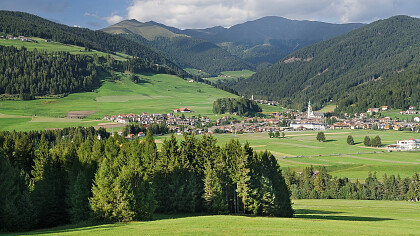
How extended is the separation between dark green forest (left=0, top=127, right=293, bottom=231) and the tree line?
1447 inches

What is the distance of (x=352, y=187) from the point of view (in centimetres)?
8094

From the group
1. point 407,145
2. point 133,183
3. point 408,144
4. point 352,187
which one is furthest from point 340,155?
point 133,183

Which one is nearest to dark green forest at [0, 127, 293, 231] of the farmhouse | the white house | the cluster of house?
the farmhouse

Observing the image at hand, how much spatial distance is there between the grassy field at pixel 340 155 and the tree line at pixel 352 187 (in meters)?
8.86

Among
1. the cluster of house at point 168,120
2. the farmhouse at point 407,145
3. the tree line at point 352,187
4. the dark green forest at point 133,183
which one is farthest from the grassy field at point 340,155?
the dark green forest at point 133,183

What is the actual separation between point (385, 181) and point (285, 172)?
70.6 ft

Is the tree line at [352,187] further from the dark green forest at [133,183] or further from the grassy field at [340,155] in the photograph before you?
the dark green forest at [133,183]

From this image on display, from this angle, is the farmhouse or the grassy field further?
the farmhouse

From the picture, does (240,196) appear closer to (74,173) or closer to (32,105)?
(74,173)

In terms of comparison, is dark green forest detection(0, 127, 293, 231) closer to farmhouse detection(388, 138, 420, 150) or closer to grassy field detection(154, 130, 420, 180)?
grassy field detection(154, 130, 420, 180)

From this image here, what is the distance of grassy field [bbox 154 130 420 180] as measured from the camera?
98.9m

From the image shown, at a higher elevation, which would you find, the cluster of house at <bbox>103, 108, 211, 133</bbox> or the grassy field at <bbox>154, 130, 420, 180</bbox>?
the cluster of house at <bbox>103, 108, 211, 133</bbox>

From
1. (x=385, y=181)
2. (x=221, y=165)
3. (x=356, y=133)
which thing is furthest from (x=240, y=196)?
(x=356, y=133)

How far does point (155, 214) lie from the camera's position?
140 ft
